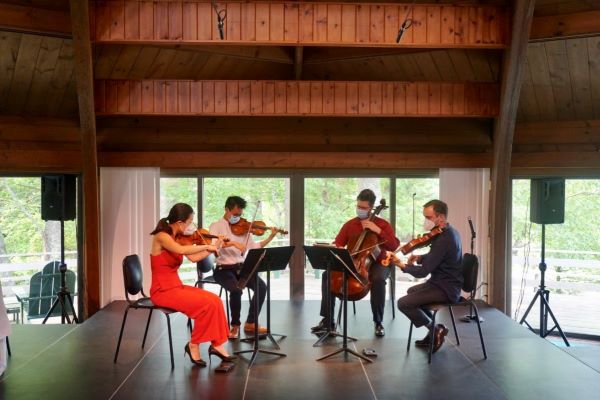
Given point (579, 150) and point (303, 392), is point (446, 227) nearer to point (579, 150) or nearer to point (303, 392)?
point (303, 392)

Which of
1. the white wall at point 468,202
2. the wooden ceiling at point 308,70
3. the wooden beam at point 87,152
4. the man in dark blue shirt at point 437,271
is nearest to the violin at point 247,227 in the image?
the man in dark blue shirt at point 437,271

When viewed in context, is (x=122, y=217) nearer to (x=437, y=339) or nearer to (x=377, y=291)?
(x=377, y=291)

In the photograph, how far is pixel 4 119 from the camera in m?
6.91

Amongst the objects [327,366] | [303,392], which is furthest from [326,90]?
[303,392]

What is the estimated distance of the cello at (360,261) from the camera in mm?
5031

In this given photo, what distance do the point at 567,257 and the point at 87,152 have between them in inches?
238

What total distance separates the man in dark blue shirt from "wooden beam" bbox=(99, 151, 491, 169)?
269 cm

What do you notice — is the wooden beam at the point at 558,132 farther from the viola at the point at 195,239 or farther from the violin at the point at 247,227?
the viola at the point at 195,239

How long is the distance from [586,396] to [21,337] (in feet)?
15.3

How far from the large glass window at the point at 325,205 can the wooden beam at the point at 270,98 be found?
1.39 metres

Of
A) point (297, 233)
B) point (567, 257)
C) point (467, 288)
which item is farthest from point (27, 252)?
point (567, 257)

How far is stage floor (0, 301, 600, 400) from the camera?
12.9 ft

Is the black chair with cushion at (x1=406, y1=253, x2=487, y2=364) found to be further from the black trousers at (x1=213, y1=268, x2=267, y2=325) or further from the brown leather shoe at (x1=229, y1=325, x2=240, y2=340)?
the brown leather shoe at (x1=229, y1=325, x2=240, y2=340)

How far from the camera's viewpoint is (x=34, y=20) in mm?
5570
